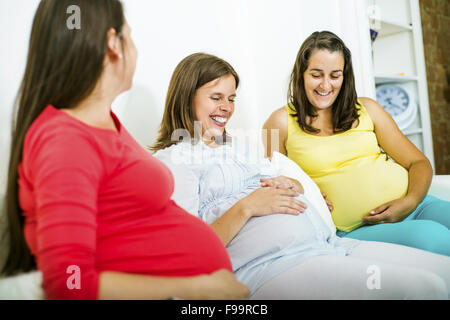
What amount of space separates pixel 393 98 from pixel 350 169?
66.9 inches

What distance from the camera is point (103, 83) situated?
67cm

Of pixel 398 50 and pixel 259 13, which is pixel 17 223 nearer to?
pixel 259 13

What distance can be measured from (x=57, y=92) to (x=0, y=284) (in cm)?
35

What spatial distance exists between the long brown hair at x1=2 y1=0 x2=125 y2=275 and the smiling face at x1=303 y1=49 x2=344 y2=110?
1115mm

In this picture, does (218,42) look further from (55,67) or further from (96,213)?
(96,213)

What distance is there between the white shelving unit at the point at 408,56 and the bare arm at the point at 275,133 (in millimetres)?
1612

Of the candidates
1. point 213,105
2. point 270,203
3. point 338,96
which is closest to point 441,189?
point 338,96

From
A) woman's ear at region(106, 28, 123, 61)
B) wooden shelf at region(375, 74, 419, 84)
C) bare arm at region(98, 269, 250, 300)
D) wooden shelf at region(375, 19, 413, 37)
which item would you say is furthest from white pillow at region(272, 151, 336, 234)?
wooden shelf at region(375, 19, 413, 37)

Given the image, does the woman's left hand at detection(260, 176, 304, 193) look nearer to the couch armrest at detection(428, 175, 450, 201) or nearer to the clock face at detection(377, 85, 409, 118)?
the couch armrest at detection(428, 175, 450, 201)

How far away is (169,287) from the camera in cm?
64

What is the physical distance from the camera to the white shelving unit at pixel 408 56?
2922 mm

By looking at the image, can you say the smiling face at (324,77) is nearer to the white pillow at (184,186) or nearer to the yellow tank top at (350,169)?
the yellow tank top at (350,169)
